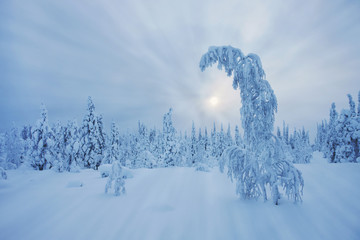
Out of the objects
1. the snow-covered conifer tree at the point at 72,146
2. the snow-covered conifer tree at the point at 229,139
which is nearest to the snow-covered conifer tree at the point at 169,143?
the snow-covered conifer tree at the point at 72,146

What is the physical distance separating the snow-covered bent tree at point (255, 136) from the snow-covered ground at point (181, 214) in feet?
3.00

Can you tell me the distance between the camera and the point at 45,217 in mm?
7133

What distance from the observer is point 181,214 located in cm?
695

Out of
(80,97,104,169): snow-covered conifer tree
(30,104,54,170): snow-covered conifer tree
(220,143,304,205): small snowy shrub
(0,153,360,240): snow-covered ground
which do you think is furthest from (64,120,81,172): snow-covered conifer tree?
(220,143,304,205): small snowy shrub

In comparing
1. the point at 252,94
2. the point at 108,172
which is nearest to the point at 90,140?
the point at 108,172

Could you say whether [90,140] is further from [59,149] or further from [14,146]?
[14,146]

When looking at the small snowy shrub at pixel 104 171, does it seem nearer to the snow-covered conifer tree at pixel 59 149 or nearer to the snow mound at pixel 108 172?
the snow mound at pixel 108 172

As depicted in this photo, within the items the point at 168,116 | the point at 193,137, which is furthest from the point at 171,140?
the point at 193,137

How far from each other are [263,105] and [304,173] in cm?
752

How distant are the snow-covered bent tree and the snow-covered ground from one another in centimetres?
92

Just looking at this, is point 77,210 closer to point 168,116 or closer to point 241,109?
point 241,109

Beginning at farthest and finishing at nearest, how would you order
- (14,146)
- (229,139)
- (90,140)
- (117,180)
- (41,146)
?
1. (229,139)
2. (14,146)
3. (90,140)
4. (41,146)
5. (117,180)

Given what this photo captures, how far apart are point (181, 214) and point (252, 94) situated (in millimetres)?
5661

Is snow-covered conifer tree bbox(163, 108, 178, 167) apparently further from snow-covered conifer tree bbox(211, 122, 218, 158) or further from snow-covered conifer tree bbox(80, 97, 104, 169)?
snow-covered conifer tree bbox(211, 122, 218, 158)
